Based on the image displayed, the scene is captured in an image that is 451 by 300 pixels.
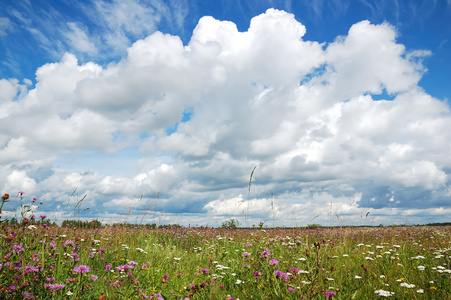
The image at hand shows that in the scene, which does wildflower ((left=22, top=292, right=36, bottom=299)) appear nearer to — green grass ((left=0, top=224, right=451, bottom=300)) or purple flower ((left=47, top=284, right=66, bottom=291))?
green grass ((left=0, top=224, right=451, bottom=300))

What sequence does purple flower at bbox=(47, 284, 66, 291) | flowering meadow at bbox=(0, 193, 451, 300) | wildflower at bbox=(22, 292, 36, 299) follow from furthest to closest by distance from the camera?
flowering meadow at bbox=(0, 193, 451, 300), purple flower at bbox=(47, 284, 66, 291), wildflower at bbox=(22, 292, 36, 299)

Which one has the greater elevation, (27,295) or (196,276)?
(27,295)

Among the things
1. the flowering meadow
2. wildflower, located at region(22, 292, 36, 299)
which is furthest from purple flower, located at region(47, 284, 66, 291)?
wildflower, located at region(22, 292, 36, 299)

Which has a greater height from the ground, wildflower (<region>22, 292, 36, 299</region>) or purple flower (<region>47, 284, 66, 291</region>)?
purple flower (<region>47, 284, 66, 291</region>)

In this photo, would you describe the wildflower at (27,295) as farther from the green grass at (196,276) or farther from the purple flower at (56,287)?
the purple flower at (56,287)

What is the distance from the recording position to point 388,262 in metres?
6.52

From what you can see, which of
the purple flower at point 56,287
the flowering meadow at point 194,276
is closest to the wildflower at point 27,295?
the flowering meadow at point 194,276

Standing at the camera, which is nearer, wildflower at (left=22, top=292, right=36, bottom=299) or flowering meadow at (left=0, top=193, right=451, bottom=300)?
wildflower at (left=22, top=292, right=36, bottom=299)

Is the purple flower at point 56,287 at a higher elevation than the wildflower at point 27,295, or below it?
higher

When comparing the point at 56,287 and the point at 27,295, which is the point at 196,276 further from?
the point at 27,295

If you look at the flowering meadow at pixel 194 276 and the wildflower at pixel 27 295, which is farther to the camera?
the flowering meadow at pixel 194 276

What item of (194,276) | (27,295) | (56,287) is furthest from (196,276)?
(27,295)

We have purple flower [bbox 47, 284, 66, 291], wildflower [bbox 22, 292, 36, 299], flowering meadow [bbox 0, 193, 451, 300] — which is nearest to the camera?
wildflower [bbox 22, 292, 36, 299]

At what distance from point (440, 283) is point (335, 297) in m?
2.36
